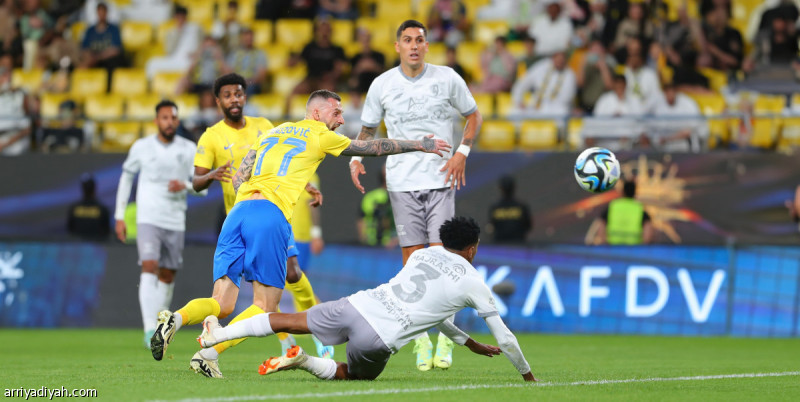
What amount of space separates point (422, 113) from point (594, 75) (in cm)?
846

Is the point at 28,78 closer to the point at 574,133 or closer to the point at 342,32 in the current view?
the point at 342,32

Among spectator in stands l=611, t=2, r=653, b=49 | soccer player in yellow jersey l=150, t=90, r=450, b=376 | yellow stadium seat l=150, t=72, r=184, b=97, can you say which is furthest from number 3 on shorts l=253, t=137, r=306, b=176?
yellow stadium seat l=150, t=72, r=184, b=97

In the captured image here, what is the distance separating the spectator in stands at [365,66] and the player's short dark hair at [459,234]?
11.0 m

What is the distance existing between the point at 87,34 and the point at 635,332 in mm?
11441

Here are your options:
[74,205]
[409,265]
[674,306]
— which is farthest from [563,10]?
[409,265]

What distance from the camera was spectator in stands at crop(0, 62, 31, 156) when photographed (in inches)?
714

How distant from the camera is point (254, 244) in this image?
25.8 feet

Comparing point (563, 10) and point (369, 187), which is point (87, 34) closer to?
point (369, 187)

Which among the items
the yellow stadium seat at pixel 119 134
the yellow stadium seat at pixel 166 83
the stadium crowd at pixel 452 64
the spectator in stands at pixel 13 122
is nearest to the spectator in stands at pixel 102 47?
the stadium crowd at pixel 452 64

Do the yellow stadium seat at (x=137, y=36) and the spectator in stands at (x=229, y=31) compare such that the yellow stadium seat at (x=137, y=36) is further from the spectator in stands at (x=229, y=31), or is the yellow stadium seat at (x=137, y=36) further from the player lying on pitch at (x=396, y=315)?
the player lying on pitch at (x=396, y=315)

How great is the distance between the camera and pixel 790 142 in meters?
16.5

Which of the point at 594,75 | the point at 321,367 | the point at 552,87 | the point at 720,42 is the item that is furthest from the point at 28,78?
the point at 321,367

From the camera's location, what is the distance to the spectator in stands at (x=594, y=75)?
57.0ft

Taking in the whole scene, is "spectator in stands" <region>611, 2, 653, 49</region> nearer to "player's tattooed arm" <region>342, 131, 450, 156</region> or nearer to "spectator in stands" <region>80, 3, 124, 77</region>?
"spectator in stands" <region>80, 3, 124, 77</region>
